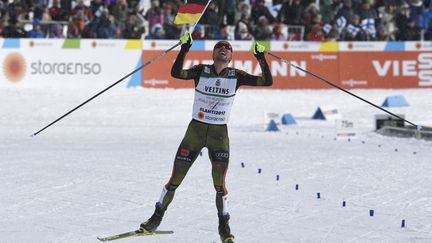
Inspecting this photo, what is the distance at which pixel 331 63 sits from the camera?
2630 cm

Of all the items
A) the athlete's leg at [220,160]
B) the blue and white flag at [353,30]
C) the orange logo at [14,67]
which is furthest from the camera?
the blue and white flag at [353,30]

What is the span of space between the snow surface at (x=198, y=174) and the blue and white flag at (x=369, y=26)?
123 inches

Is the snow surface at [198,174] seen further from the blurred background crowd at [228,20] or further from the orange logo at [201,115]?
the blurred background crowd at [228,20]

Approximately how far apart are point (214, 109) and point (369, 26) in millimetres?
18732

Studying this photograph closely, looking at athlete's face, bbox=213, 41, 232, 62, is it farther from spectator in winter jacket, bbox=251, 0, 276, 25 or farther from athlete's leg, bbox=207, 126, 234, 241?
spectator in winter jacket, bbox=251, 0, 276, 25

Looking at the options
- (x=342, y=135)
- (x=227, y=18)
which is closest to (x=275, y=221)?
(x=342, y=135)

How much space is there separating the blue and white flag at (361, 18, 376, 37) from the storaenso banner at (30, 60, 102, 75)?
305 inches

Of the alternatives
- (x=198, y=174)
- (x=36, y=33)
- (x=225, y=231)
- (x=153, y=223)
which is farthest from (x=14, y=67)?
(x=225, y=231)

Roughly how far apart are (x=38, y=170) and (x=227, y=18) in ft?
45.3

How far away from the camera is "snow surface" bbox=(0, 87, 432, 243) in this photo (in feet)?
33.9

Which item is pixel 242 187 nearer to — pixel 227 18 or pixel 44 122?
pixel 44 122

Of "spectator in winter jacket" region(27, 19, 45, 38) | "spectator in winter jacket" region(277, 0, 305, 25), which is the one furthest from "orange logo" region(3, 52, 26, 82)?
"spectator in winter jacket" region(277, 0, 305, 25)

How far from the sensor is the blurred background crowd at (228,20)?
2595cm

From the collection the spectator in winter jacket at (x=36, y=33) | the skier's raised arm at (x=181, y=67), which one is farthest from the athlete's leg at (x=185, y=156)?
the spectator in winter jacket at (x=36, y=33)
